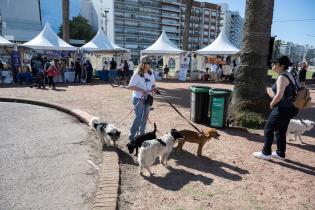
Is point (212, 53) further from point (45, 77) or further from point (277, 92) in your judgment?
point (277, 92)

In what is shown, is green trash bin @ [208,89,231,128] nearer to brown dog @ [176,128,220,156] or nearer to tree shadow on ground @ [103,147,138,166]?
brown dog @ [176,128,220,156]

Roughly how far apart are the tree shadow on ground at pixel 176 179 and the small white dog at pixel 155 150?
23cm

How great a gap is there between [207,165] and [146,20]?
4916 inches

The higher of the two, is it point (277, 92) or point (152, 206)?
point (277, 92)

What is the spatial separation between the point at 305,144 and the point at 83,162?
473 centimetres

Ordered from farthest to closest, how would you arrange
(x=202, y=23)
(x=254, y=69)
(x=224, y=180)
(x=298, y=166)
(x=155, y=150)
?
1. (x=202, y=23)
2. (x=254, y=69)
3. (x=298, y=166)
4. (x=155, y=150)
5. (x=224, y=180)

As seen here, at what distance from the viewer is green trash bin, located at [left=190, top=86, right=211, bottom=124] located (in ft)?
26.1

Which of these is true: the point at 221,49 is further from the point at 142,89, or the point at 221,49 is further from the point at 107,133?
the point at 107,133

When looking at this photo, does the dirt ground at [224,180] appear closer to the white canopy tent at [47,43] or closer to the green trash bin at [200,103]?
the green trash bin at [200,103]

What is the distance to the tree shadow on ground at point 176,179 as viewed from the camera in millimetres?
4456

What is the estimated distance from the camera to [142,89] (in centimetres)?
572

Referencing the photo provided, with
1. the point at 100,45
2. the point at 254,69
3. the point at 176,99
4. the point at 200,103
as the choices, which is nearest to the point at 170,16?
the point at 100,45

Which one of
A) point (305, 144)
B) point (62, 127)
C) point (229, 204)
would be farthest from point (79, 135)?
point (305, 144)

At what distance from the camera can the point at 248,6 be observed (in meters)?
8.34
